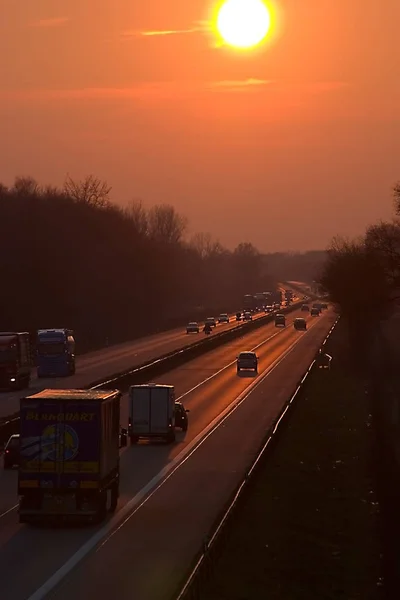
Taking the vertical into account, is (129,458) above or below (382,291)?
below

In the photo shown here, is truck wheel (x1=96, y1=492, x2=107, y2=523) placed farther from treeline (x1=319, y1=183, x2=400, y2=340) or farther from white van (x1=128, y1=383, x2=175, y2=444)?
treeline (x1=319, y1=183, x2=400, y2=340)

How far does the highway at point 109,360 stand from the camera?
2704 inches

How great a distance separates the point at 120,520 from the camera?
94.7 feet

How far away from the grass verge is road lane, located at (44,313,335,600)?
93 cm

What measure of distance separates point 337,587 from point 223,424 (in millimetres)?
31623

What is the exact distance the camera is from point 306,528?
96.0 ft

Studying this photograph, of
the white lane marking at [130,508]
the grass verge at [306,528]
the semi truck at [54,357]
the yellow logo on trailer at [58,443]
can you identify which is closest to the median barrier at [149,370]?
the semi truck at [54,357]

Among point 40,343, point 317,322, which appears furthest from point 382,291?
point 317,322

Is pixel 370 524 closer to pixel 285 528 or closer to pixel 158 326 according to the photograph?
pixel 285 528

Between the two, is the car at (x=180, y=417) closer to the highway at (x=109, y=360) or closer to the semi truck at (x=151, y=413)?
the semi truck at (x=151, y=413)

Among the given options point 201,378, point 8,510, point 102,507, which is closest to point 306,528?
point 102,507

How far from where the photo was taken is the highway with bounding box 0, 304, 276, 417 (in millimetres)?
68688

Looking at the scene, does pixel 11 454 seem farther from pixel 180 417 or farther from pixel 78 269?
pixel 78 269

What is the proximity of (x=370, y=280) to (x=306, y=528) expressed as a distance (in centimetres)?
6604
